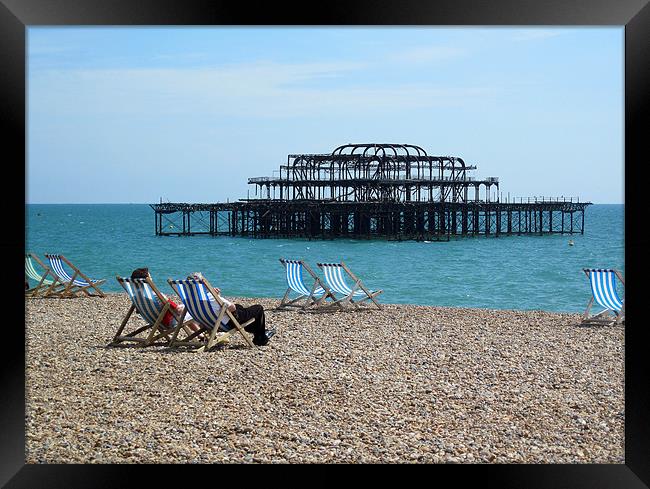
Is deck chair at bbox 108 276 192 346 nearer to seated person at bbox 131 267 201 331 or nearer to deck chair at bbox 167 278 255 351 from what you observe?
seated person at bbox 131 267 201 331

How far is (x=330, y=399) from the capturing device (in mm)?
5203

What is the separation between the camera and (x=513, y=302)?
22094 millimetres

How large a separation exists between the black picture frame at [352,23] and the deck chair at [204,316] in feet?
10.2

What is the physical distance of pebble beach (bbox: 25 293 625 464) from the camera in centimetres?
417

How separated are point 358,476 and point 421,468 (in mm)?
257

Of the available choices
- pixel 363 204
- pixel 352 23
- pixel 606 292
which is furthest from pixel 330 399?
pixel 363 204

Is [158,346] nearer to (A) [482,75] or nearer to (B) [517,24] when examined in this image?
(B) [517,24]

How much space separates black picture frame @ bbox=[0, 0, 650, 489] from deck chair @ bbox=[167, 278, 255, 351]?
3.10m

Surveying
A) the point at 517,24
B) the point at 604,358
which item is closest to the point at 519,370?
the point at 604,358

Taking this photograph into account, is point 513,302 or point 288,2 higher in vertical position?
point 288,2

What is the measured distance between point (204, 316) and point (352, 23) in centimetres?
382

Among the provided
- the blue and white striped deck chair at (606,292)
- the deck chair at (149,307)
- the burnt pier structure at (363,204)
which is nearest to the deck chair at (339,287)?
the blue and white striped deck chair at (606,292)

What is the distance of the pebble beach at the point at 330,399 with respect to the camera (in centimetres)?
417

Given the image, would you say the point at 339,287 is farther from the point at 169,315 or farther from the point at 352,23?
the point at 352,23
